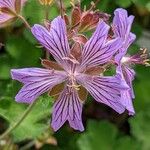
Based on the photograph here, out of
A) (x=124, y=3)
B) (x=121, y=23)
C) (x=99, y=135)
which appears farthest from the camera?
(x=99, y=135)

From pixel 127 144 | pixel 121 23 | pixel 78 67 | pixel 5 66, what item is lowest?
pixel 127 144

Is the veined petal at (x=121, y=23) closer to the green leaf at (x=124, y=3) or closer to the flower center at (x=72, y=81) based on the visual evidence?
the flower center at (x=72, y=81)

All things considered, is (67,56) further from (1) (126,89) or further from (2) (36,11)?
(2) (36,11)

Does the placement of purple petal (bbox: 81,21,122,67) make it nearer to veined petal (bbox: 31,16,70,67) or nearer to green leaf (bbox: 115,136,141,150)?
veined petal (bbox: 31,16,70,67)

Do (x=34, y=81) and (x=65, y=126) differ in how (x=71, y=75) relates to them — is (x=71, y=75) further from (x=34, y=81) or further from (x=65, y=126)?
(x=65, y=126)

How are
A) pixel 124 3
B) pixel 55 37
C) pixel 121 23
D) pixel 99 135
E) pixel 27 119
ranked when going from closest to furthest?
pixel 55 37 → pixel 121 23 → pixel 27 119 → pixel 124 3 → pixel 99 135

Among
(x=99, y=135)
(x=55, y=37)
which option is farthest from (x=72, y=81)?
(x=99, y=135)

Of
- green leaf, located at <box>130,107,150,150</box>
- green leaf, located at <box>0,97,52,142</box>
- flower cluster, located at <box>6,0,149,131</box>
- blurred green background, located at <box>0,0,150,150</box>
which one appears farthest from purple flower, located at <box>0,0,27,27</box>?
green leaf, located at <box>130,107,150,150</box>

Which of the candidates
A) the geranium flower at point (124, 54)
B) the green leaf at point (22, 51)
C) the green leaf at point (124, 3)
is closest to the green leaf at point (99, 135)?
the green leaf at point (22, 51)
